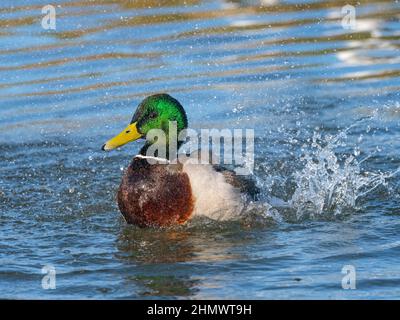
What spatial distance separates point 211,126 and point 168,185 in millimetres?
2458

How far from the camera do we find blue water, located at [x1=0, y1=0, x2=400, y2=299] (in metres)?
6.71

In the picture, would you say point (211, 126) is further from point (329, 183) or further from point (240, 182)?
point (240, 182)

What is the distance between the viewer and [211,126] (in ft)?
32.1

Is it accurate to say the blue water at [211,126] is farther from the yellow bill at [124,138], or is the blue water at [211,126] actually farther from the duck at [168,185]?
the yellow bill at [124,138]

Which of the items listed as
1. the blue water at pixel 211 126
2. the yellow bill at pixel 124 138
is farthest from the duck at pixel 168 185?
the blue water at pixel 211 126

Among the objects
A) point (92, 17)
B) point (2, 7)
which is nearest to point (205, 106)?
point (92, 17)

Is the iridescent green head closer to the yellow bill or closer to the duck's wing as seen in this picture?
the yellow bill

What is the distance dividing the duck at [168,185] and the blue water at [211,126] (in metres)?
0.12

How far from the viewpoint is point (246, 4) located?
512 inches

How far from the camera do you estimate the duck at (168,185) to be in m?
7.38

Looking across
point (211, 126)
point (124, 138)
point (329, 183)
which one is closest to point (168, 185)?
point (124, 138)

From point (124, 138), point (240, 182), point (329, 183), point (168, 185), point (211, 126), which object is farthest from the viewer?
point (211, 126)

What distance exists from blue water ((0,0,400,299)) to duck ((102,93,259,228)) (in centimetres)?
12

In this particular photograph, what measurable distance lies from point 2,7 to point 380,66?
14.7 ft
